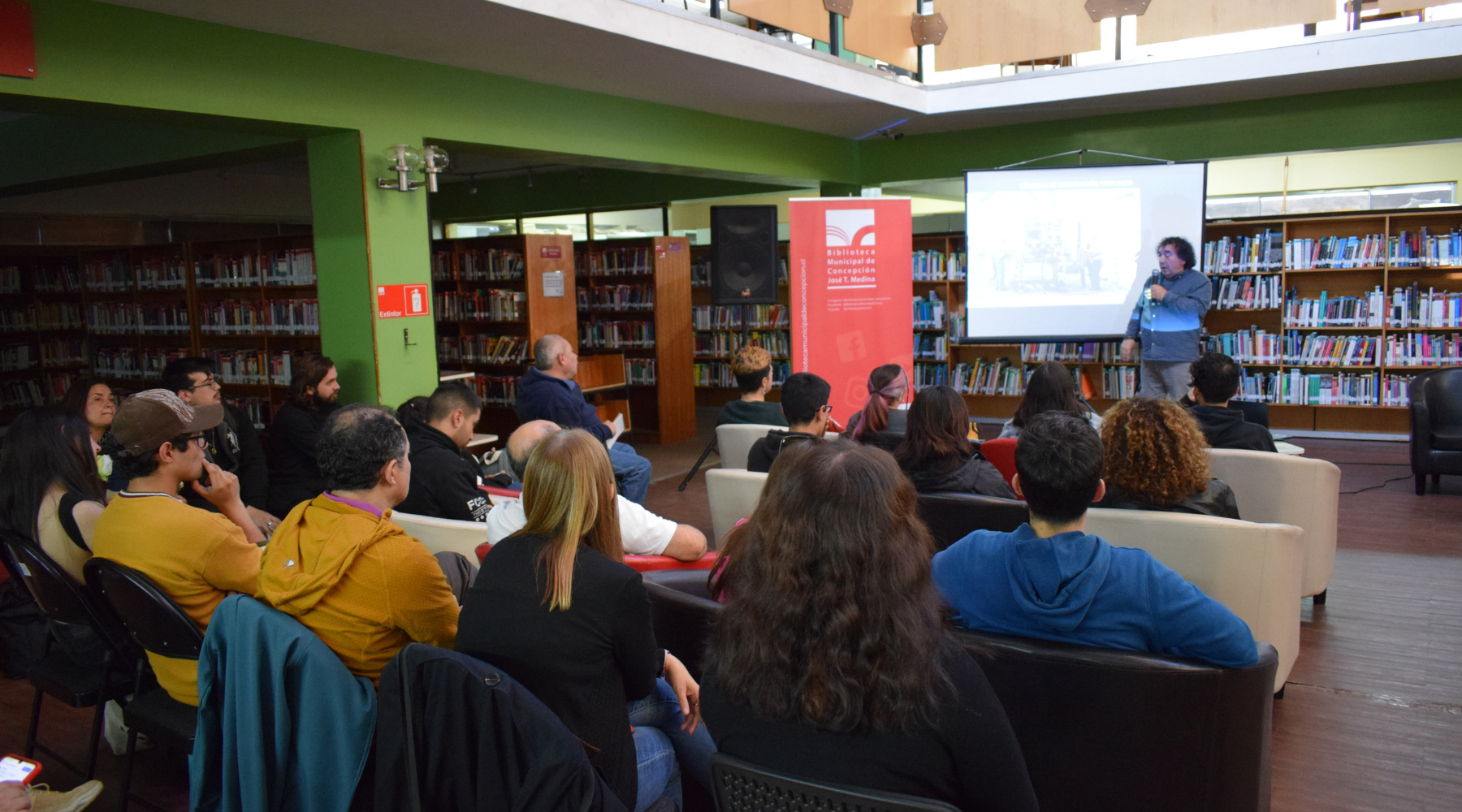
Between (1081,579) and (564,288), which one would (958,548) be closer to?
(1081,579)

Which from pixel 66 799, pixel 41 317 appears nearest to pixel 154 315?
pixel 41 317

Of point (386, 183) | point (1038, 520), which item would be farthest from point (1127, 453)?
point (386, 183)

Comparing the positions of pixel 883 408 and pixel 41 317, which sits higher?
pixel 41 317

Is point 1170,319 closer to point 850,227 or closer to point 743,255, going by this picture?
point 850,227

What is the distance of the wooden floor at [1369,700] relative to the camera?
2.68 meters

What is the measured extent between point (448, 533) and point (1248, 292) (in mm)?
7901

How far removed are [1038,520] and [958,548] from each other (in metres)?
0.18

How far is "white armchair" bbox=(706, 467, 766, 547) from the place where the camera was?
3.64 meters

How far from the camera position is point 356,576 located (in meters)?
2.01

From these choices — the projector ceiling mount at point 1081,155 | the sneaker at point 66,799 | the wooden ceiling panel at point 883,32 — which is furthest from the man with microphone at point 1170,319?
the sneaker at point 66,799

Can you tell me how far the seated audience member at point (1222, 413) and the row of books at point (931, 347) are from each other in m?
5.34

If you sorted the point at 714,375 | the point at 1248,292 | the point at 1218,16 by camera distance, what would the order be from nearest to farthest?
the point at 1218,16, the point at 1248,292, the point at 714,375

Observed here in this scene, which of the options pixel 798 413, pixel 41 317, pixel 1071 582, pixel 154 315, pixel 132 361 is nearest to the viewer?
pixel 1071 582

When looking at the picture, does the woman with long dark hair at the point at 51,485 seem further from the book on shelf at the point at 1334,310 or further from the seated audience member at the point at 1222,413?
the book on shelf at the point at 1334,310
